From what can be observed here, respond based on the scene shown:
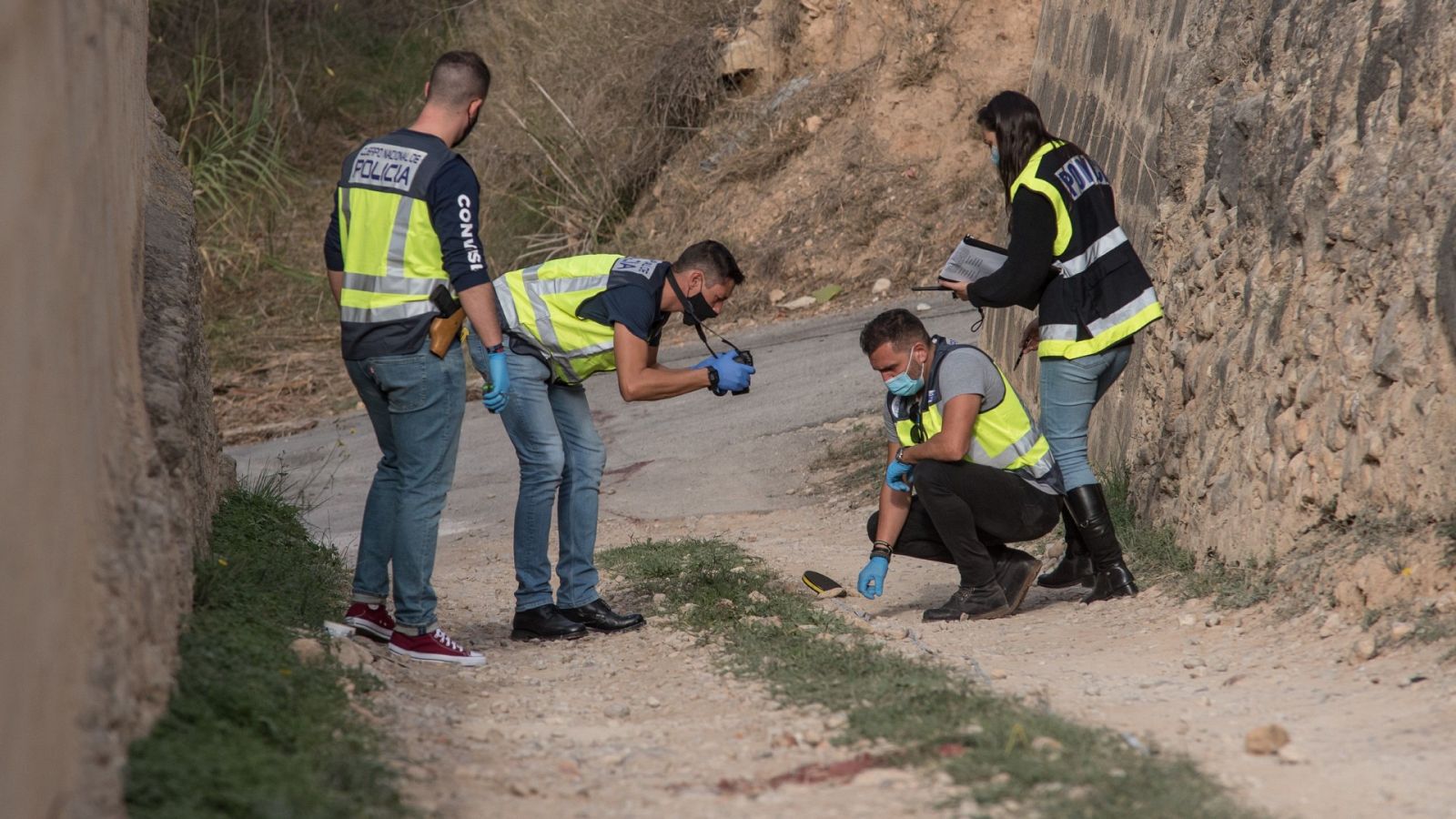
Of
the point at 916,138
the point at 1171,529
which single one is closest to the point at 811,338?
the point at 916,138

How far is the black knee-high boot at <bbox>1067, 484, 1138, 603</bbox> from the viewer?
536cm

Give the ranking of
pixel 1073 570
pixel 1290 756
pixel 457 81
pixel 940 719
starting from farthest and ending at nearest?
1. pixel 1073 570
2. pixel 457 81
3. pixel 940 719
4. pixel 1290 756

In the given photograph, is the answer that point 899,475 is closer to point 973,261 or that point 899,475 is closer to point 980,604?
point 980,604

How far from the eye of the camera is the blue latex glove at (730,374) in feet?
17.2

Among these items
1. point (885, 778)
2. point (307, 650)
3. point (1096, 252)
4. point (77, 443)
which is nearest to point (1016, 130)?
point (1096, 252)

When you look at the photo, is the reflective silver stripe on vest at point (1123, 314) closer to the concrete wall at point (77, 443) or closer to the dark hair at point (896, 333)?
the dark hair at point (896, 333)

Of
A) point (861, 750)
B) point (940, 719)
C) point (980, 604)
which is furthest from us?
point (980, 604)

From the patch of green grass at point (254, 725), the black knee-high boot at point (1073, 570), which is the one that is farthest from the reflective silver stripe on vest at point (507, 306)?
the black knee-high boot at point (1073, 570)

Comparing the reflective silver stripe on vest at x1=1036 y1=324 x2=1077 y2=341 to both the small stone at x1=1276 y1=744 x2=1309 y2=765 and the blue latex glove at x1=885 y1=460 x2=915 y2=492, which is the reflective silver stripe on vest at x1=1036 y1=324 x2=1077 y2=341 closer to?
the blue latex glove at x1=885 y1=460 x2=915 y2=492

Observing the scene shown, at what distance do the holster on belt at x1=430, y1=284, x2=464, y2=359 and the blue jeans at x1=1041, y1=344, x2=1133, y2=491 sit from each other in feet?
6.96

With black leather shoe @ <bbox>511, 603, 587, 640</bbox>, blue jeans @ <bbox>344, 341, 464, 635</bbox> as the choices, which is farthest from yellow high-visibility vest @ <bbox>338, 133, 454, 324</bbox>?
black leather shoe @ <bbox>511, 603, 587, 640</bbox>

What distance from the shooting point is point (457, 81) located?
4734 mm

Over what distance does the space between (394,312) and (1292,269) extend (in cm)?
308

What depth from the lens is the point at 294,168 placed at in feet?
65.6
